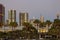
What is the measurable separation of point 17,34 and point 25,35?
3132 millimetres

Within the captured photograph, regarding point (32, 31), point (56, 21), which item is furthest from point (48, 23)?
point (32, 31)

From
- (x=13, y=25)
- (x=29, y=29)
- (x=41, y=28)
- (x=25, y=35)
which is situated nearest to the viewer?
(x=25, y=35)

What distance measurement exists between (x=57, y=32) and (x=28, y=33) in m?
11.0

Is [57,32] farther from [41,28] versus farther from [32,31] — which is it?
[41,28]

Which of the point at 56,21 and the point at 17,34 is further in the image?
the point at 56,21

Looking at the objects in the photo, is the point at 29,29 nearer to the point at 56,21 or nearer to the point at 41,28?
the point at 56,21

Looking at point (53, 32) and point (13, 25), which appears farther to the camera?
point (13, 25)

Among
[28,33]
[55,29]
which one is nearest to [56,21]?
[55,29]

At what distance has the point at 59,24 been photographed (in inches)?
3408

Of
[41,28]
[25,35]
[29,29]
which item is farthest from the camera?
[41,28]

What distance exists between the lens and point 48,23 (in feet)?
339

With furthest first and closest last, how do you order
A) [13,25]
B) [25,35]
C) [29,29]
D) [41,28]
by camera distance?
[41,28], [13,25], [29,29], [25,35]

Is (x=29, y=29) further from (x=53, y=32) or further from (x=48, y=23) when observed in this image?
(x=48, y=23)

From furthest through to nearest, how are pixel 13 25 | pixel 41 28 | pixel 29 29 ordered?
pixel 41 28
pixel 13 25
pixel 29 29
